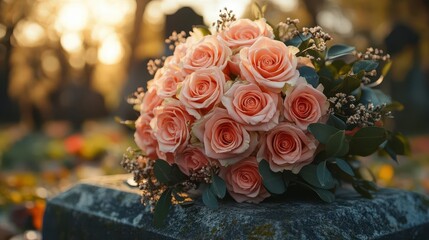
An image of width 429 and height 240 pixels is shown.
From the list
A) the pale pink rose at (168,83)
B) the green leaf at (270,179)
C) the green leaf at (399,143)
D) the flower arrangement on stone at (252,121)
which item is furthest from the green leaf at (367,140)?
the pale pink rose at (168,83)

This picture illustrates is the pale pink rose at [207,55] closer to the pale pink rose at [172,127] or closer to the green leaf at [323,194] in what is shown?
the pale pink rose at [172,127]

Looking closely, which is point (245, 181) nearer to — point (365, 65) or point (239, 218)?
point (239, 218)

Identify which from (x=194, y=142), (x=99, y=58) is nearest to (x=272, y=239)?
(x=194, y=142)

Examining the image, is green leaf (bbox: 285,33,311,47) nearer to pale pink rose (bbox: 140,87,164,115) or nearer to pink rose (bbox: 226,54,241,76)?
pink rose (bbox: 226,54,241,76)

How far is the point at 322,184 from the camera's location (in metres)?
2.46

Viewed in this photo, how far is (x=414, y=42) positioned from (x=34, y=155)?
930cm

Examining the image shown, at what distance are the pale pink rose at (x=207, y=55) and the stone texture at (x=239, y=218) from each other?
614 millimetres

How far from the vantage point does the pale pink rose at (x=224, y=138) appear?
2.45 meters

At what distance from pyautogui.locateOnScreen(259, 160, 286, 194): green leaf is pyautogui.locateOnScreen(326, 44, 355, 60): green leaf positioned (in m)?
0.72

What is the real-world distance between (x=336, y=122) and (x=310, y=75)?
236 millimetres

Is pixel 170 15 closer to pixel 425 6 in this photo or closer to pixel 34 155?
pixel 34 155

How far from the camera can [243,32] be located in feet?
9.11

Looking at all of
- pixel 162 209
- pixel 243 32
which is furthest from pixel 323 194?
pixel 243 32

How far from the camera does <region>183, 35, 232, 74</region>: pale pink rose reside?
2.61m
